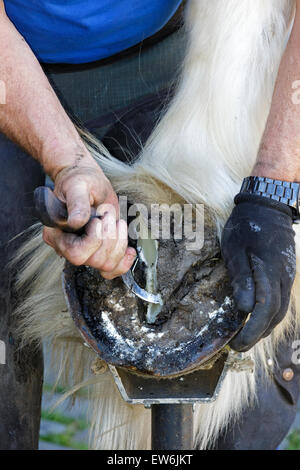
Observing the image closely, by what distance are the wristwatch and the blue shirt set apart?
1.07ft

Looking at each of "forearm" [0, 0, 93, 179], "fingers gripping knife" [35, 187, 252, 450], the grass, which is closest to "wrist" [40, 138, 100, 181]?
"forearm" [0, 0, 93, 179]

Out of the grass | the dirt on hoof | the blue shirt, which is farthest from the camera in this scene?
the grass

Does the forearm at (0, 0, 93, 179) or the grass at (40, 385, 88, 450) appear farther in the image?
the grass at (40, 385, 88, 450)

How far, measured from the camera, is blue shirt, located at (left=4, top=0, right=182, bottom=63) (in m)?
1.04

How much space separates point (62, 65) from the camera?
3.79 feet

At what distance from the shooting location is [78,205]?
2.42 ft

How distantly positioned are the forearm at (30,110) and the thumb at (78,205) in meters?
0.10

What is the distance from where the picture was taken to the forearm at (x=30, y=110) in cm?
88

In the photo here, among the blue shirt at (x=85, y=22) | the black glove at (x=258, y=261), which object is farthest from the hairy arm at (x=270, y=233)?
the blue shirt at (x=85, y=22)

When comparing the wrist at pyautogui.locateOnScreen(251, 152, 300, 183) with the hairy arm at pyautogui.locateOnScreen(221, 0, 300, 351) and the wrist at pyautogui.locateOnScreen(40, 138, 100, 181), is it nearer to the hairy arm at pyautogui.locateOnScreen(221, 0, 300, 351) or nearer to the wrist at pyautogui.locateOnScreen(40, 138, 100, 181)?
the hairy arm at pyautogui.locateOnScreen(221, 0, 300, 351)

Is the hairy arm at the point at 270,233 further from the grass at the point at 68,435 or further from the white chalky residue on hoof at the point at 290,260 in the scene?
the grass at the point at 68,435
